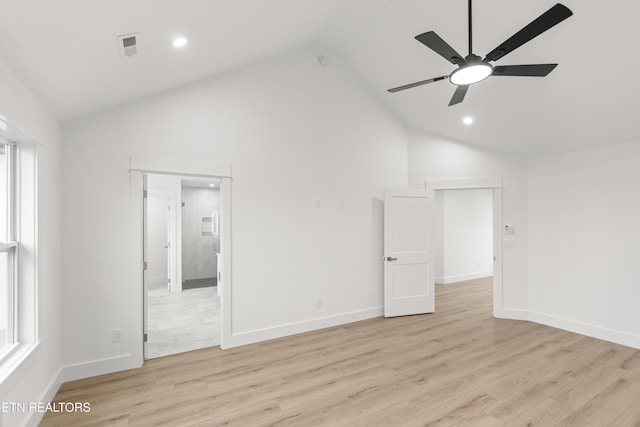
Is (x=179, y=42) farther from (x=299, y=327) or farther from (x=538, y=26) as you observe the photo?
(x=299, y=327)

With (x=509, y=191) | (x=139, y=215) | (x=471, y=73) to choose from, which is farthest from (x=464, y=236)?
(x=139, y=215)

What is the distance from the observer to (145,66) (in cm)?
263

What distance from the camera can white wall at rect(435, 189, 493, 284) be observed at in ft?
24.2

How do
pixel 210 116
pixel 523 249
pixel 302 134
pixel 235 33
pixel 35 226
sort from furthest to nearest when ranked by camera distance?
1. pixel 523 249
2. pixel 302 134
3. pixel 210 116
4. pixel 235 33
5. pixel 35 226

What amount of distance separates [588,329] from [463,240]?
12.2 feet

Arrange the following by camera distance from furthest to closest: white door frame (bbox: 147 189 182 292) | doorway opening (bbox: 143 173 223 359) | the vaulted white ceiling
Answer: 1. white door frame (bbox: 147 189 182 292)
2. doorway opening (bbox: 143 173 223 359)
3. the vaulted white ceiling

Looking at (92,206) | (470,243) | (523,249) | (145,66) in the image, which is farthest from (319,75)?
(470,243)

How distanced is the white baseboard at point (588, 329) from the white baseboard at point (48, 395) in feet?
19.0

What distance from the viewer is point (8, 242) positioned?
218 centimetres

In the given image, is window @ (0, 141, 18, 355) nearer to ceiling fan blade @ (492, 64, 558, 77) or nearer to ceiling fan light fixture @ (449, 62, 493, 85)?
ceiling fan light fixture @ (449, 62, 493, 85)

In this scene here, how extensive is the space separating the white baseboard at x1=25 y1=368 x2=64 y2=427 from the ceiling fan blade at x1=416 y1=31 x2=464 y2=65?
3811mm

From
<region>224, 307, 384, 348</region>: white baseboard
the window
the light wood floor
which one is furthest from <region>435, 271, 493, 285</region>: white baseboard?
the window

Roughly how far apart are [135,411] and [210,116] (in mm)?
2956

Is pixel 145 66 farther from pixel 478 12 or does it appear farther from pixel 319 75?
pixel 478 12
